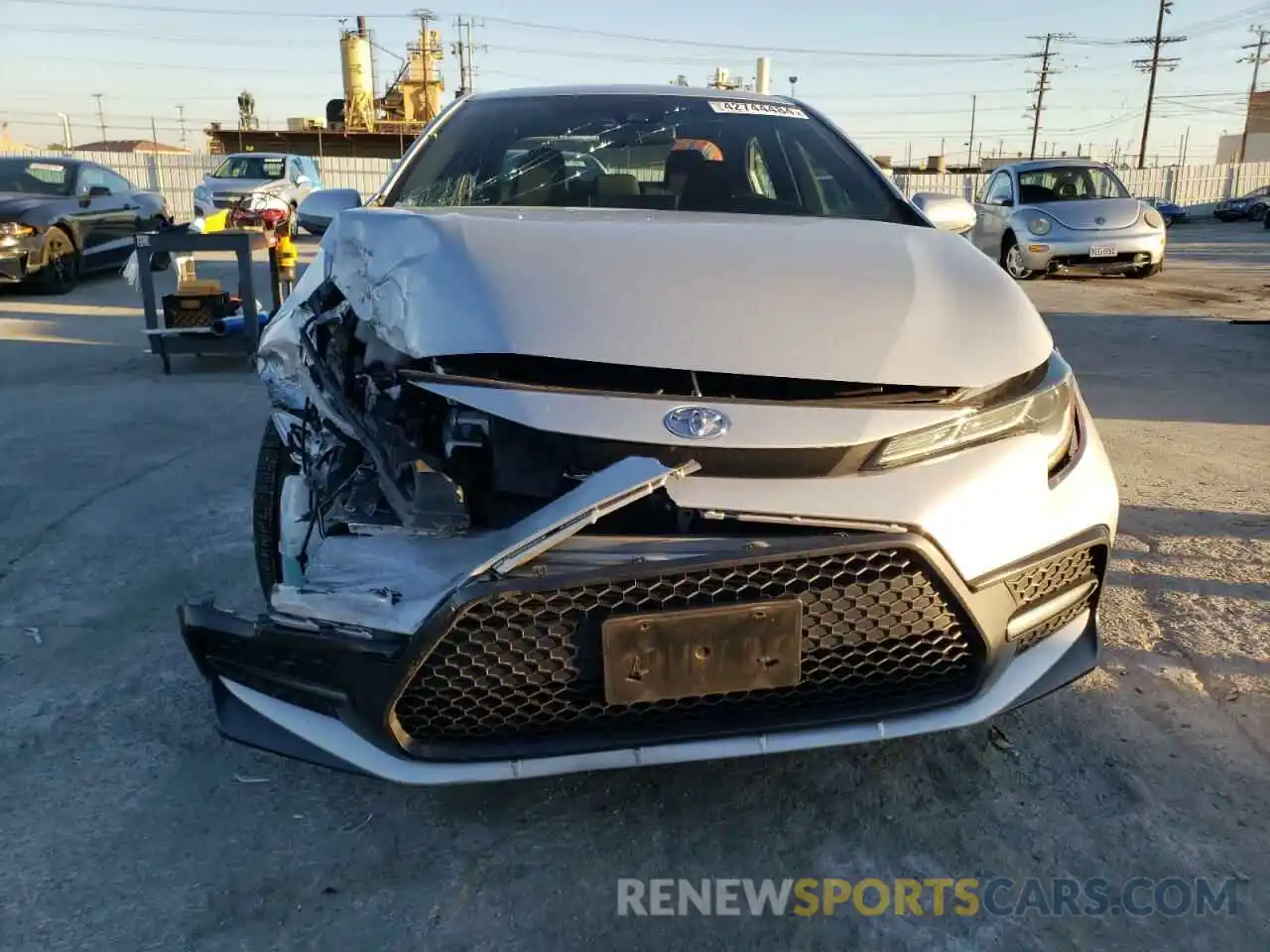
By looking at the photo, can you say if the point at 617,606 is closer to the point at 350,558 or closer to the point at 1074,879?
the point at 350,558

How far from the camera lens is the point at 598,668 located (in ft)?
5.26

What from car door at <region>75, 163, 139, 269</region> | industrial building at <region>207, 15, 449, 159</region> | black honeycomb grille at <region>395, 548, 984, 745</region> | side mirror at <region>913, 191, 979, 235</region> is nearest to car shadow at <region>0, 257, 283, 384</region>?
car door at <region>75, 163, 139, 269</region>

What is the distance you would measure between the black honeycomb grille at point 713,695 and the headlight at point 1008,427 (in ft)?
0.69

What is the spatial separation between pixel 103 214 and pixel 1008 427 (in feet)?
37.3

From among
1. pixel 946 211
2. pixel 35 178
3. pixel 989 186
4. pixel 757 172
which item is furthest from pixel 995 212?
pixel 35 178

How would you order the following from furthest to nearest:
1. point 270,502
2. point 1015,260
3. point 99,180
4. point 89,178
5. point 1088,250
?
point 1015,260 < point 1088,250 < point 99,180 < point 89,178 < point 270,502

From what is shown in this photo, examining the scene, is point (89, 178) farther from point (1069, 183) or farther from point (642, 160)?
point (1069, 183)

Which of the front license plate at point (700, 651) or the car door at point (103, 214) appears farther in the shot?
the car door at point (103, 214)

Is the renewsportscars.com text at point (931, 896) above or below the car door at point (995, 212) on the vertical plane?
below

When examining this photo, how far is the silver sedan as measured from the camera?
11.3m

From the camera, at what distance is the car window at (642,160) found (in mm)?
2924

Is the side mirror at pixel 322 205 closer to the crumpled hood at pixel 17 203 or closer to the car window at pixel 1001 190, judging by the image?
the crumpled hood at pixel 17 203

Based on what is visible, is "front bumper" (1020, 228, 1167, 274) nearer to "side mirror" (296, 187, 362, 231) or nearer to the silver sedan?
the silver sedan

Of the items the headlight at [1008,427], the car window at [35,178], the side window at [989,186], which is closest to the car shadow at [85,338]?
the car window at [35,178]
